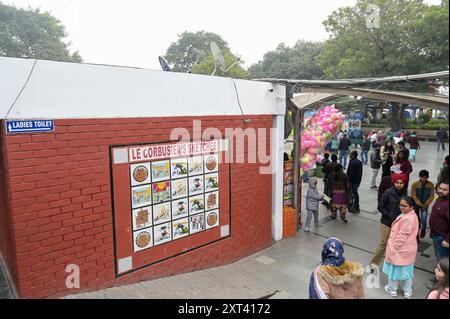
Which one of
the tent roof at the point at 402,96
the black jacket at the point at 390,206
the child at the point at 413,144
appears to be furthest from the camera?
the child at the point at 413,144

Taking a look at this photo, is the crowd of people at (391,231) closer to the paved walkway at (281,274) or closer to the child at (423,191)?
the child at (423,191)

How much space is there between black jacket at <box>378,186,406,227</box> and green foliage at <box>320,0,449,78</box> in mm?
19045

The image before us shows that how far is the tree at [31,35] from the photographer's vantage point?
35.5 m

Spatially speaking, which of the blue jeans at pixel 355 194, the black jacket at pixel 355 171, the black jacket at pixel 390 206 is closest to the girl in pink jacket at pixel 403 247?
the black jacket at pixel 390 206

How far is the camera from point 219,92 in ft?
18.3

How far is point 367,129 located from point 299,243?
27.2m

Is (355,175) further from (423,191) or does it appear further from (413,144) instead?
(413,144)

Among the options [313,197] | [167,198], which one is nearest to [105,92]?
[167,198]

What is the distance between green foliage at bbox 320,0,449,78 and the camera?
792 inches

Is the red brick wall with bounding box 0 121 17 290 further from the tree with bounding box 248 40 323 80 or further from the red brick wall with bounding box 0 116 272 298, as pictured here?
the tree with bounding box 248 40 323 80

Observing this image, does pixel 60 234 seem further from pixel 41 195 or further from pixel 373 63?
pixel 373 63

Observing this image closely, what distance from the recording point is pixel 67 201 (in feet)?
12.8

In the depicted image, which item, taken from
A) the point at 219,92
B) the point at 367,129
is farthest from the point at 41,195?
the point at 367,129

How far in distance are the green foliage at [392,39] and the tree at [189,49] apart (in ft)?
92.9
